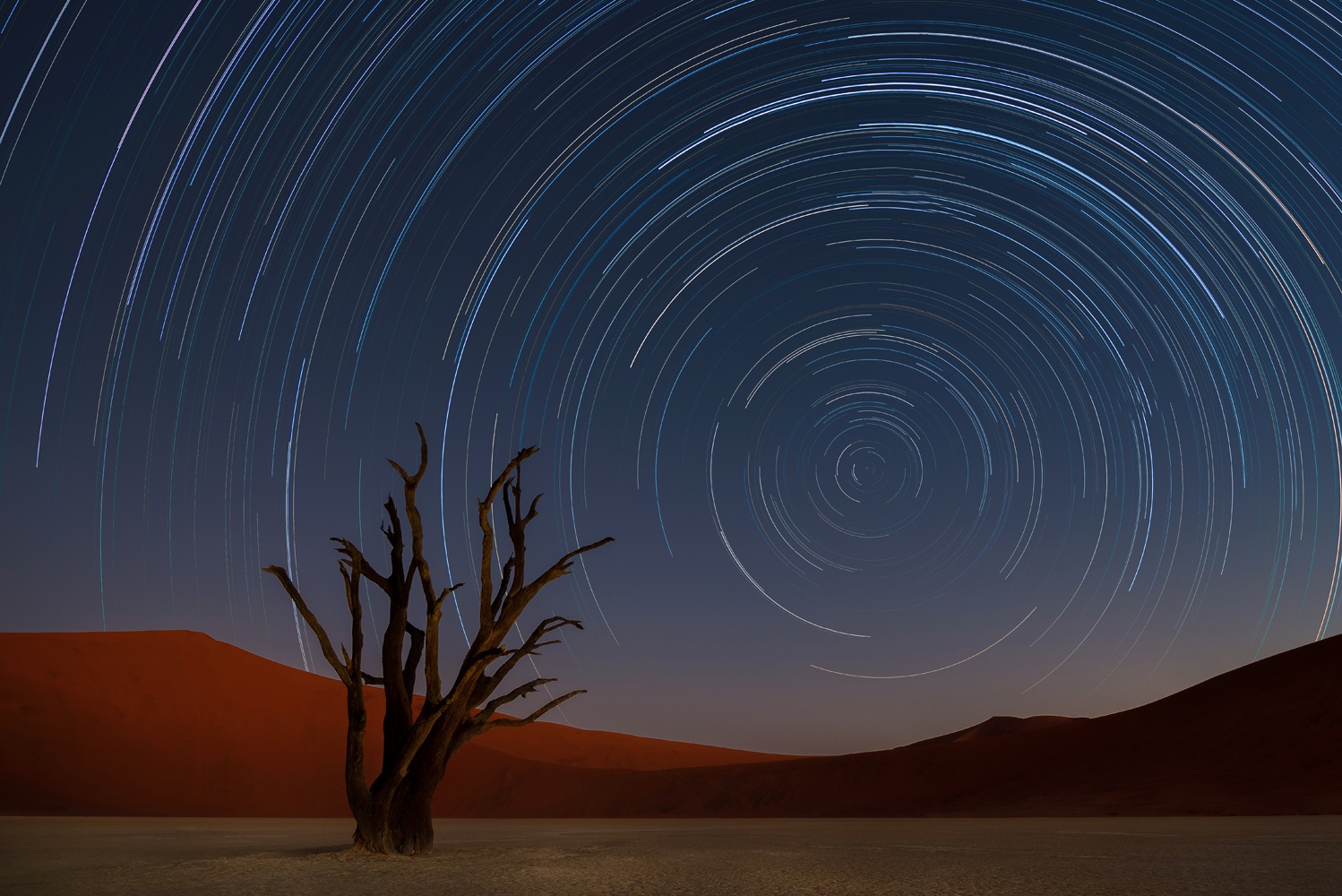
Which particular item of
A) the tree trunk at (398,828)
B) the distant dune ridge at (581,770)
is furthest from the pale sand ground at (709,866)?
the distant dune ridge at (581,770)

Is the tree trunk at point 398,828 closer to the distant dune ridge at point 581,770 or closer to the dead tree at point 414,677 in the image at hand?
the dead tree at point 414,677

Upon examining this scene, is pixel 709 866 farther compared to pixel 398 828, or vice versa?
pixel 398 828

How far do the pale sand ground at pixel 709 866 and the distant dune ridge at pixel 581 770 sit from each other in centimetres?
2408

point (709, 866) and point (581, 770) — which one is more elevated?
point (581, 770)

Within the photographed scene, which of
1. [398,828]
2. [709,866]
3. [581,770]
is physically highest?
[581,770]

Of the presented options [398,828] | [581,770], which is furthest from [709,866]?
[581,770]

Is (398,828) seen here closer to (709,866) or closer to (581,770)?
(709,866)

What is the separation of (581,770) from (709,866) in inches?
2400

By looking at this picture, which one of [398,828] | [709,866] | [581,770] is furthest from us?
[581,770]

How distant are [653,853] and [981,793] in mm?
42217

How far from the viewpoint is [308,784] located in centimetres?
6247

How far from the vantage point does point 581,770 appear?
7256 cm

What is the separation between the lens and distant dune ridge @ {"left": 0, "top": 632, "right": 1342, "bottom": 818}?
4534cm

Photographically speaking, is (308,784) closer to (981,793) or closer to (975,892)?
(981,793)
